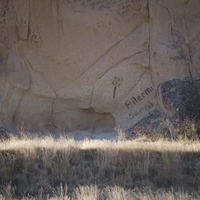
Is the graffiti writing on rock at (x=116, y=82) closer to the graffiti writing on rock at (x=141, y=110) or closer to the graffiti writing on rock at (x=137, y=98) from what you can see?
the graffiti writing on rock at (x=137, y=98)

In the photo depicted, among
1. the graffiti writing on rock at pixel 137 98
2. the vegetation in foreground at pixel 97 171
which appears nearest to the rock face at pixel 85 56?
the graffiti writing on rock at pixel 137 98

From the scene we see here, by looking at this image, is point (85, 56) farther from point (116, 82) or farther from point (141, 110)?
point (141, 110)

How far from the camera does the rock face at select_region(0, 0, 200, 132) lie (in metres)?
A: 15.1

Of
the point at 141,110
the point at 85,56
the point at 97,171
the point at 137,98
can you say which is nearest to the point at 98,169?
the point at 97,171

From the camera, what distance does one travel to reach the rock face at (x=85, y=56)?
1514 centimetres

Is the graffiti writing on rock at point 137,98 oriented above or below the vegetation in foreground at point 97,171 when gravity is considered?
above

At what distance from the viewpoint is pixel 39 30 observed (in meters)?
15.8

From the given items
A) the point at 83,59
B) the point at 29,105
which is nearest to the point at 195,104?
the point at 83,59

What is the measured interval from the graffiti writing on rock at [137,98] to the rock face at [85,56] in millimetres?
11

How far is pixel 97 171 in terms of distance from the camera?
7.52 meters

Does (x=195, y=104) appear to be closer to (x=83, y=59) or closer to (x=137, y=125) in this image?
(x=137, y=125)

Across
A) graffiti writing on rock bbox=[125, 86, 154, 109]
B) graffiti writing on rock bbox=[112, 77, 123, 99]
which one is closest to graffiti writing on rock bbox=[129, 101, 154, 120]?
graffiti writing on rock bbox=[125, 86, 154, 109]

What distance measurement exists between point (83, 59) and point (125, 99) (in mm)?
2123

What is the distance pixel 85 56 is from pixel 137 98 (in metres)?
2.44
